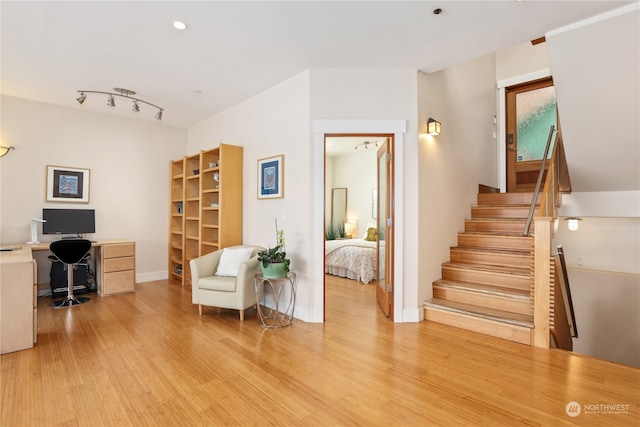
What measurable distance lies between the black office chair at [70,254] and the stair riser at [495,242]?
505cm

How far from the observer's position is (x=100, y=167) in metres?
5.11

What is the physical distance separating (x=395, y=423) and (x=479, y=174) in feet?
13.6

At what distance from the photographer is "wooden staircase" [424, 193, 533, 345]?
317cm

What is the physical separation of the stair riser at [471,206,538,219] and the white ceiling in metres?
2.22

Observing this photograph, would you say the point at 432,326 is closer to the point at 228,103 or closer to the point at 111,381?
the point at 111,381

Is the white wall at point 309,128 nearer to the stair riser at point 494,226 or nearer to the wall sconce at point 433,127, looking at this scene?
the wall sconce at point 433,127

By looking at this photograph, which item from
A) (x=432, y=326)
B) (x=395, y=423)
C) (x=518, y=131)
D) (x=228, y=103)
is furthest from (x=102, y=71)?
(x=518, y=131)

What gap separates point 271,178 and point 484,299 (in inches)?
114

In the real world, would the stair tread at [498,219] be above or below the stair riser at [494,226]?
above

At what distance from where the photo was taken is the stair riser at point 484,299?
3.22m

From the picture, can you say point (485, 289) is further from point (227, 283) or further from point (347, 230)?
point (347, 230)

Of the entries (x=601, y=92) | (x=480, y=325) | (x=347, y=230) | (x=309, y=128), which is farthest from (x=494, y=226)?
(x=347, y=230)

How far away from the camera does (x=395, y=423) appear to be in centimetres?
184

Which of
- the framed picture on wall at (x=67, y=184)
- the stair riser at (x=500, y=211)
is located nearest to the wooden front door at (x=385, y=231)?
the stair riser at (x=500, y=211)
